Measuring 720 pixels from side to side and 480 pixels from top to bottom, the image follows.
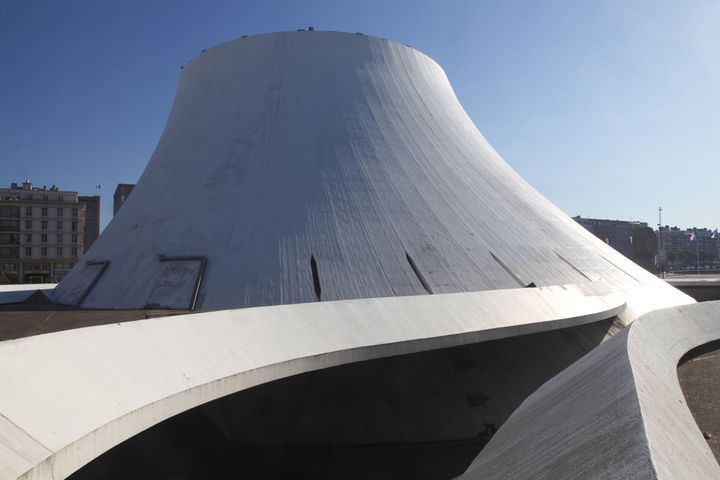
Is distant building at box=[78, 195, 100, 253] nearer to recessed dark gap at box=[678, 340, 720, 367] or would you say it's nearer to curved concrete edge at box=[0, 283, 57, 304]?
curved concrete edge at box=[0, 283, 57, 304]

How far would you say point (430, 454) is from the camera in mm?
8984

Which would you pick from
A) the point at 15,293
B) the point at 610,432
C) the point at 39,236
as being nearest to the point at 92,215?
the point at 39,236

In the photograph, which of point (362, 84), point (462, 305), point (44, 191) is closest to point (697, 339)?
point (462, 305)

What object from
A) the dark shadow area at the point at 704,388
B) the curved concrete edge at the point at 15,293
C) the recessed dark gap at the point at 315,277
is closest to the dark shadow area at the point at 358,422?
the recessed dark gap at the point at 315,277

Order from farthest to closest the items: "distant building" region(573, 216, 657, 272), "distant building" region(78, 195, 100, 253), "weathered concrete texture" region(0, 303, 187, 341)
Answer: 1. "distant building" region(78, 195, 100, 253)
2. "distant building" region(573, 216, 657, 272)
3. "weathered concrete texture" region(0, 303, 187, 341)

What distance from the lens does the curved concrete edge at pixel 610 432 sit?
232 centimetres

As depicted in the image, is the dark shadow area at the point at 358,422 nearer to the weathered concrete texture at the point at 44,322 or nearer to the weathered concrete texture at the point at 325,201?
the weathered concrete texture at the point at 44,322

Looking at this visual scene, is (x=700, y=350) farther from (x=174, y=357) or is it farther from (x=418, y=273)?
(x=174, y=357)

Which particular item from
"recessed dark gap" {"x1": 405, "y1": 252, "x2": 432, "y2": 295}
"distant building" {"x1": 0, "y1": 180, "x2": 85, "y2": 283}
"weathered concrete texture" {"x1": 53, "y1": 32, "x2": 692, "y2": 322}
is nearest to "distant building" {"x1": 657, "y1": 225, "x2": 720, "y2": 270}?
"distant building" {"x1": 0, "y1": 180, "x2": 85, "y2": 283}

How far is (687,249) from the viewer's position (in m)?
133

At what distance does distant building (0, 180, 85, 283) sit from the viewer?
2052 inches

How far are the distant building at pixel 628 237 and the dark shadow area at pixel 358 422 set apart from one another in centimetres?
5278

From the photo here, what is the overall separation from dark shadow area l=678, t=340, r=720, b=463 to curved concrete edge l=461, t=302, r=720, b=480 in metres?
0.34

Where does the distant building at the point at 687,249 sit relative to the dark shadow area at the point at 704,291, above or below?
above
